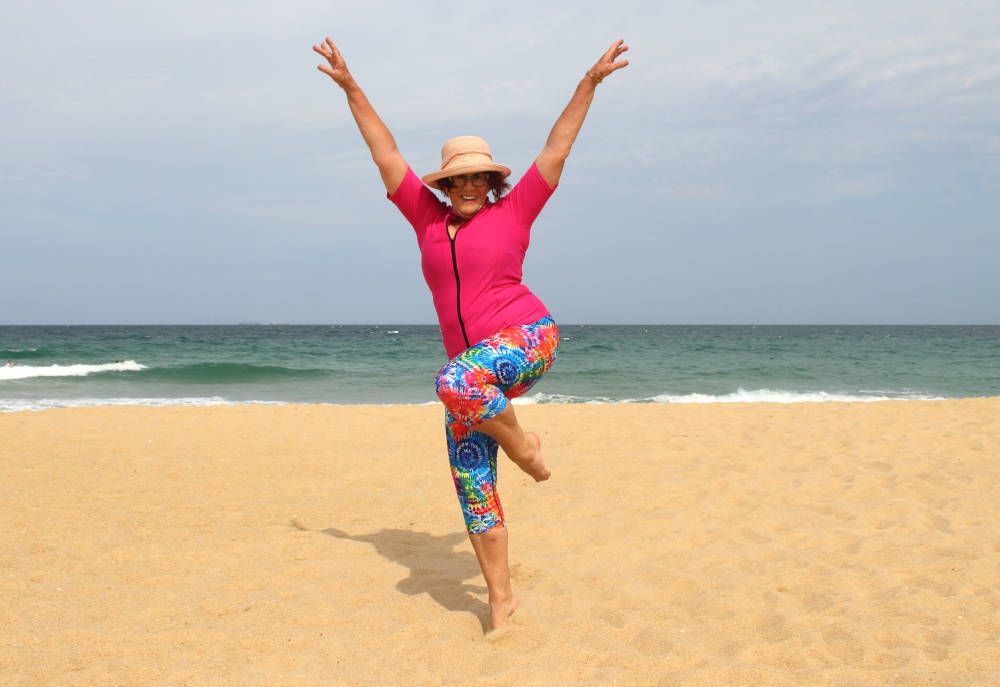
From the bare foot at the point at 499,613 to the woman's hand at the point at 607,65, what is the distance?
229 centimetres

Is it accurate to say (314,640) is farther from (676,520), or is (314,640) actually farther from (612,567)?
(676,520)

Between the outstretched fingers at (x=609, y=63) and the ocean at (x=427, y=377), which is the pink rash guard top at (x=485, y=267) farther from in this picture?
the ocean at (x=427, y=377)

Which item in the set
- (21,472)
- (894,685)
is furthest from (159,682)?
(21,472)

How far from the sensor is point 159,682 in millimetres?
2852

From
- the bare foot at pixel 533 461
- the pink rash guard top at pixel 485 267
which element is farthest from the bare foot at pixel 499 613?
the pink rash guard top at pixel 485 267

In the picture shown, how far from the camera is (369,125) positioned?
3.41 metres

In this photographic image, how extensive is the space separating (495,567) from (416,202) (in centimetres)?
163

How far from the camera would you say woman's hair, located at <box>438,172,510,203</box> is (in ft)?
11.0

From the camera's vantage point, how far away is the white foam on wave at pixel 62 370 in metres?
23.4

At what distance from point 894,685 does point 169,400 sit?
16.2m

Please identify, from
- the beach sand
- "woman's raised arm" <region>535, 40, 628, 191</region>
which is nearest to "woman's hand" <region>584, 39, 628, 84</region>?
"woman's raised arm" <region>535, 40, 628, 191</region>

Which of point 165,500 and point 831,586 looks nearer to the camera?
point 831,586

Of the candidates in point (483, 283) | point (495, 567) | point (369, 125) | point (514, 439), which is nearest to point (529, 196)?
point (483, 283)

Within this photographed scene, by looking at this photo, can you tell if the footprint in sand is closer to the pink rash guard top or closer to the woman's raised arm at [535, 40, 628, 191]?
the pink rash guard top
